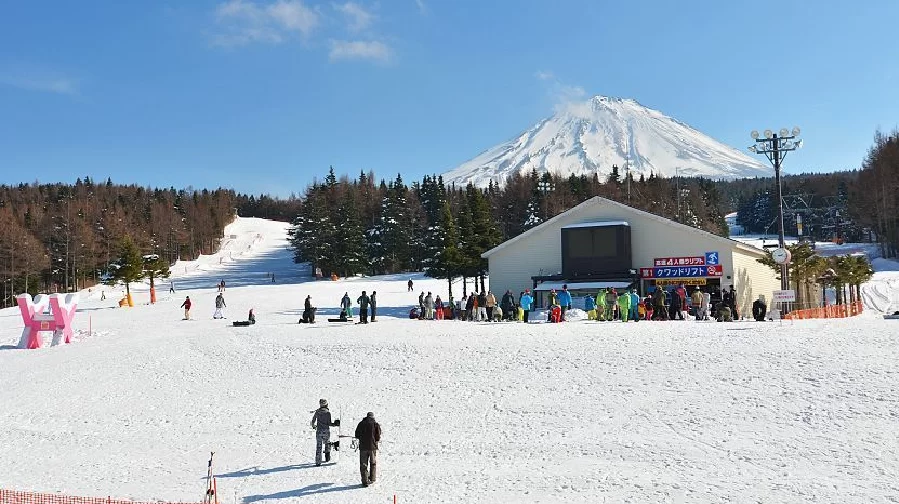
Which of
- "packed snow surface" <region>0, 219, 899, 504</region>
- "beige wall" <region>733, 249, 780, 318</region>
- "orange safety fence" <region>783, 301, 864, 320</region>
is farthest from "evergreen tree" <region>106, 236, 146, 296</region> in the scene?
"orange safety fence" <region>783, 301, 864, 320</region>

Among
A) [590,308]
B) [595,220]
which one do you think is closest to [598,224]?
[595,220]

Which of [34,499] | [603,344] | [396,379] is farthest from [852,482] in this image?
[34,499]

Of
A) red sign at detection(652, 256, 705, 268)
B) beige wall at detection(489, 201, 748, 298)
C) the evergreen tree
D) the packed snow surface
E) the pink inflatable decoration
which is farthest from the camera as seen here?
the evergreen tree

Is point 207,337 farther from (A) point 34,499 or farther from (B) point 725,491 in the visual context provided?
(B) point 725,491

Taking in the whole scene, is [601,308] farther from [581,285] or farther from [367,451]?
[367,451]

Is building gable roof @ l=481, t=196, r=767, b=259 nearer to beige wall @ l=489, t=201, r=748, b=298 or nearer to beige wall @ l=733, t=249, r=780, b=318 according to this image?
beige wall @ l=489, t=201, r=748, b=298

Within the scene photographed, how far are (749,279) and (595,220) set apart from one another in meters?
9.09

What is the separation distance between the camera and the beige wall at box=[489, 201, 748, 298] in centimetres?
3738

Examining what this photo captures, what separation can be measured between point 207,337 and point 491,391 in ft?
44.8

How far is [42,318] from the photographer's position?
26.8 metres

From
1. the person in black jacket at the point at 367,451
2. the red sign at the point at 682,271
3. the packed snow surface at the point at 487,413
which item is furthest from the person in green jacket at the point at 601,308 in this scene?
the person in black jacket at the point at 367,451

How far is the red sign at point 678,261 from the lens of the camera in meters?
37.3

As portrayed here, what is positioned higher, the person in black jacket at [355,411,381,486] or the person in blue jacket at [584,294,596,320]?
the person in blue jacket at [584,294,596,320]

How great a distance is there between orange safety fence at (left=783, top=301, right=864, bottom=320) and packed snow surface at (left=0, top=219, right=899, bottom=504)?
4961mm
